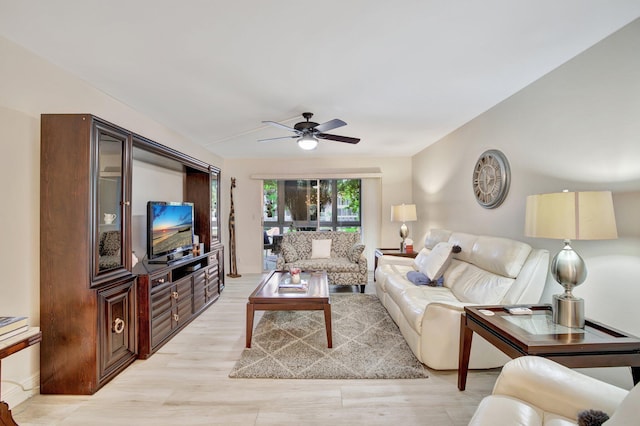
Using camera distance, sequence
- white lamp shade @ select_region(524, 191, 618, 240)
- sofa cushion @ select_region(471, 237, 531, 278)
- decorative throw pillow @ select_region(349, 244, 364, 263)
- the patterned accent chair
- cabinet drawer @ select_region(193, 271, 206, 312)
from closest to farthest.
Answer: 1. white lamp shade @ select_region(524, 191, 618, 240)
2. sofa cushion @ select_region(471, 237, 531, 278)
3. cabinet drawer @ select_region(193, 271, 206, 312)
4. the patterned accent chair
5. decorative throw pillow @ select_region(349, 244, 364, 263)

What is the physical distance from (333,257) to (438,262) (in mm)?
2097

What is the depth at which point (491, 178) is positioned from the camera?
9.68ft

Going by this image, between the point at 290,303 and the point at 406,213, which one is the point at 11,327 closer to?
the point at 290,303

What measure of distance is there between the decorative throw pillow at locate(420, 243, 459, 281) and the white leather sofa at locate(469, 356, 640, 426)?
177 cm

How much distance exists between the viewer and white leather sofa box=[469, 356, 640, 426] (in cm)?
105

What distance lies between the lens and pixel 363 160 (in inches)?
218

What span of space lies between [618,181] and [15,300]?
4067mm

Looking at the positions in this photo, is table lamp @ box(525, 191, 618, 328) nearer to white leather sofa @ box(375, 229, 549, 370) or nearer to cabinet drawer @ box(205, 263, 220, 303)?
white leather sofa @ box(375, 229, 549, 370)

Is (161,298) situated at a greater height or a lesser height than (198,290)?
greater

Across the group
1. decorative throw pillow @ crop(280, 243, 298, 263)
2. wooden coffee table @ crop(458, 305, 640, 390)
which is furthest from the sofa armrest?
decorative throw pillow @ crop(280, 243, 298, 263)

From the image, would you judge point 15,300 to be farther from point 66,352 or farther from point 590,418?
point 590,418

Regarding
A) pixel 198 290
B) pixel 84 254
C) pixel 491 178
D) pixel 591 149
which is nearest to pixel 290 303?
pixel 198 290

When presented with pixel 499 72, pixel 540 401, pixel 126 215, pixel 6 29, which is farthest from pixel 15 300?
pixel 499 72

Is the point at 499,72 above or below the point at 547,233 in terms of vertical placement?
above
